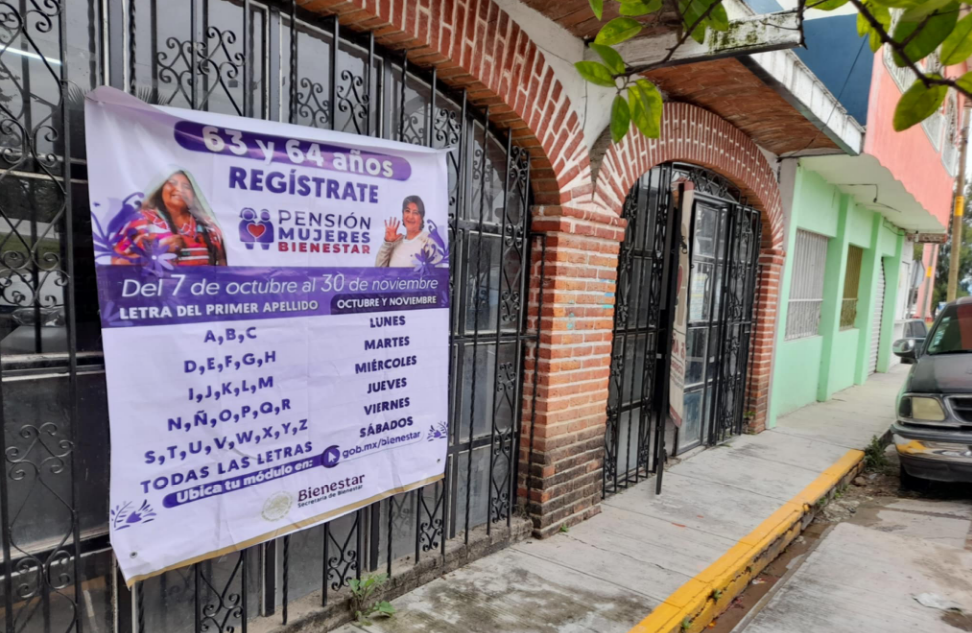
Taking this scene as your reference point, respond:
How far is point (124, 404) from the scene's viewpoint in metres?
2.37

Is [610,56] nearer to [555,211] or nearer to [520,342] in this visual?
[555,211]

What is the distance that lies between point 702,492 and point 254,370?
4.50 meters

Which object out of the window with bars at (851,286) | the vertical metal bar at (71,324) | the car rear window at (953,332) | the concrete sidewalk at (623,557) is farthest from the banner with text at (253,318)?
the window with bars at (851,286)

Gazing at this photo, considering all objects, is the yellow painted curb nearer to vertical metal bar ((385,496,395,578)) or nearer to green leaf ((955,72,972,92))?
vertical metal bar ((385,496,395,578))

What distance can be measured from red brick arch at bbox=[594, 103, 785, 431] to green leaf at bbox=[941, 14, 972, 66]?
3.02 meters

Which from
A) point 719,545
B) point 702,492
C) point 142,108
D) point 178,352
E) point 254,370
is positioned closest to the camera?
point 142,108

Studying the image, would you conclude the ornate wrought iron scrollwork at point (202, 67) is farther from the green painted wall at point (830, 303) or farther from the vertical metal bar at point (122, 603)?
the green painted wall at point (830, 303)

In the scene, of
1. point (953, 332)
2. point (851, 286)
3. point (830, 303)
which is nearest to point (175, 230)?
point (953, 332)

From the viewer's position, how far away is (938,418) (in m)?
6.13

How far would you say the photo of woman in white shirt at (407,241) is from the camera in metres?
3.28

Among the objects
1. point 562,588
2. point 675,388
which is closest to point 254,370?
point 562,588

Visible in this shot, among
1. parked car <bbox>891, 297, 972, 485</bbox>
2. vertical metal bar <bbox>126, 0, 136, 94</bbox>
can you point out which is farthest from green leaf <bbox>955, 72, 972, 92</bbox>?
parked car <bbox>891, 297, 972, 485</bbox>

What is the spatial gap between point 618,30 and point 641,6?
0.10 m

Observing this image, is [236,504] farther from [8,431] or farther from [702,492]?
[702,492]
